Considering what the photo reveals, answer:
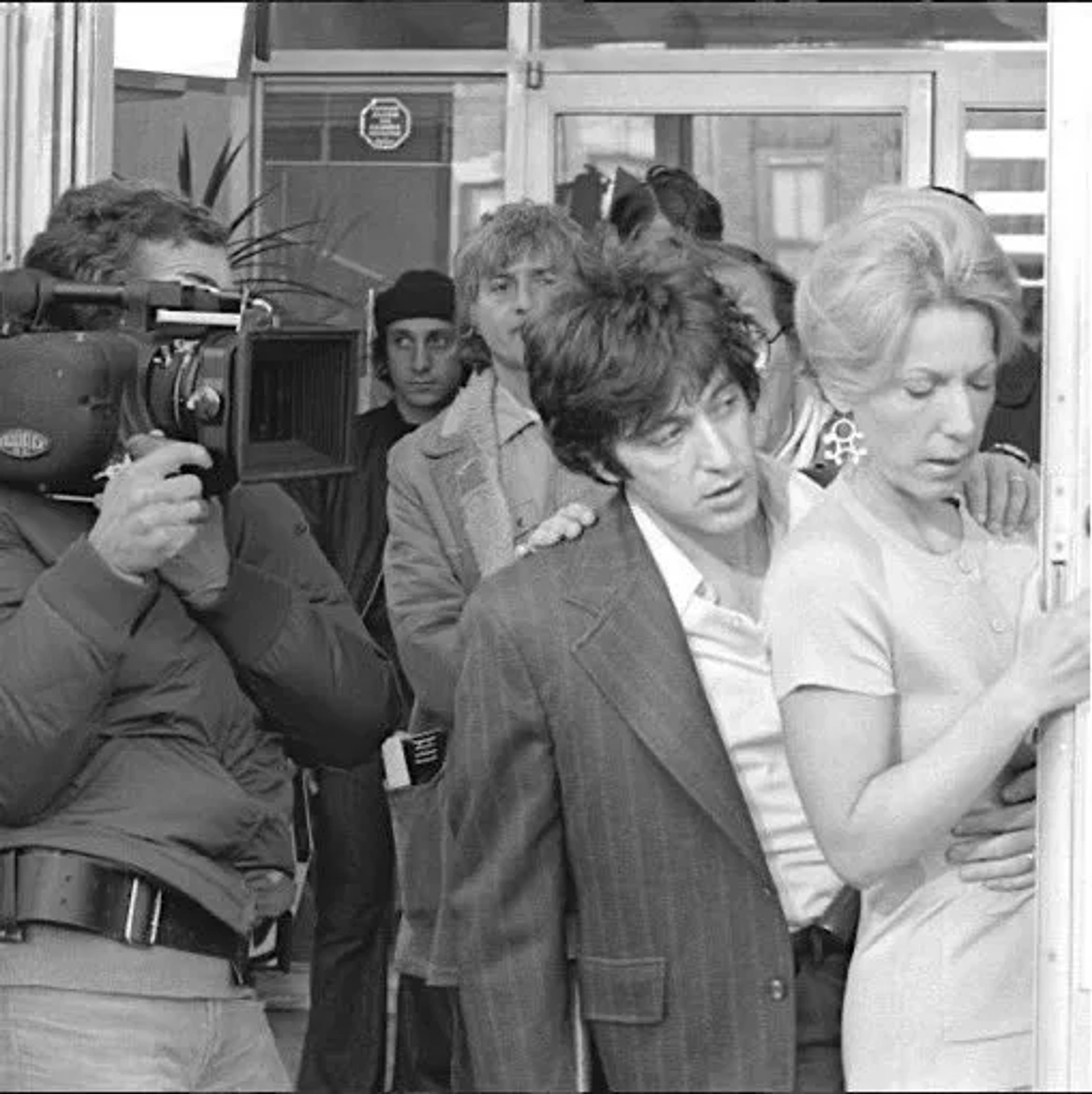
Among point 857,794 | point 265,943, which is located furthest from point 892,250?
point 265,943

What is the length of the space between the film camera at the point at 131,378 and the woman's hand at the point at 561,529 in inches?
11.2

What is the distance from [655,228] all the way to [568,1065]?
1914 mm

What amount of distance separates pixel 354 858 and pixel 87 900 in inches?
108

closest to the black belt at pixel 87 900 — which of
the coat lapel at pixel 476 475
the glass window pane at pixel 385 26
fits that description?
the coat lapel at pixel 476 475

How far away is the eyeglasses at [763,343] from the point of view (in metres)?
3.37

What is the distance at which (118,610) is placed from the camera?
313 cm

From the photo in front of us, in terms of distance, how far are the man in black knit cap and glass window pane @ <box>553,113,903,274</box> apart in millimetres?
1777

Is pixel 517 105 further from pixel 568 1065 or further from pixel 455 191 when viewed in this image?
pixel 568 1065

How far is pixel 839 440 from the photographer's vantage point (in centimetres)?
456

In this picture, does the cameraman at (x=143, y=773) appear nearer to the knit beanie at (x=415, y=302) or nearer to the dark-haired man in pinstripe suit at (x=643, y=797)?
the dark-haired man in pinstripe suit at (x=643, y=797)

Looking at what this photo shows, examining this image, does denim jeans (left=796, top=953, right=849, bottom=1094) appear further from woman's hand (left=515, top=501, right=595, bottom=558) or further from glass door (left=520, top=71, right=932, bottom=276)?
glass door (left=520, top=71, right=932, bottom=276)

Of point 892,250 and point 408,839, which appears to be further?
point 408,839

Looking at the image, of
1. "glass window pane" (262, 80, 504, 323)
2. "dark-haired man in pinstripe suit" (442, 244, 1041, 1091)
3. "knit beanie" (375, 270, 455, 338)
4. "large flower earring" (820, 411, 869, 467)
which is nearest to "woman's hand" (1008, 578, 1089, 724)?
"dark-haired man in pinstripe suit" (442, 244, 1041, 1091)

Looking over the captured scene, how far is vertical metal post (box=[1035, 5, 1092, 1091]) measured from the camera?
9.43 feet
